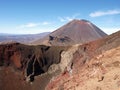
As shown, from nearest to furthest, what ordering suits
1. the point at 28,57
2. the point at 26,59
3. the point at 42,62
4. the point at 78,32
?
1. the point at 26,59
2. the point at 28,57
3. the point at 42,62
4. the point at 78,32

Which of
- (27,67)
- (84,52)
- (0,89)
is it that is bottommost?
(0,89)

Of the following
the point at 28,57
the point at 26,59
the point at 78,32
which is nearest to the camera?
the point at 26,59

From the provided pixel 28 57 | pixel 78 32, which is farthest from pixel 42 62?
pixel 78 32

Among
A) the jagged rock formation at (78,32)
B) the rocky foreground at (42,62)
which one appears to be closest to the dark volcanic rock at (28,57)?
the rocky foreground at (42,62)

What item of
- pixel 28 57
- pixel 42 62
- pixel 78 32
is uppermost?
pixel 78 32

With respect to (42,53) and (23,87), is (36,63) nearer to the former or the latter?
(42,53)

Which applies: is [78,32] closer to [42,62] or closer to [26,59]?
[42,62]

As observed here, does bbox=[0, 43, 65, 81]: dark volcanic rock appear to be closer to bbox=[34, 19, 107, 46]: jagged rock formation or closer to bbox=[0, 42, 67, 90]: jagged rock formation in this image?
bbox=[0, 42, 67, 90]: jagged rock formation

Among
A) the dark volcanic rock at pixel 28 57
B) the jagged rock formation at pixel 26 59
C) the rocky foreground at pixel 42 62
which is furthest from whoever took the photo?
the dark volcanic rock at pixel 28 57

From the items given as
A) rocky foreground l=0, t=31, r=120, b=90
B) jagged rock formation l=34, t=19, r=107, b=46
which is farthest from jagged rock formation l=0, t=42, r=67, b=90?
jagged rock formation l=34, t=19, r=107, b=46

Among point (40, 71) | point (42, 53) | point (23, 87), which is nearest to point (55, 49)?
point (42, 53)

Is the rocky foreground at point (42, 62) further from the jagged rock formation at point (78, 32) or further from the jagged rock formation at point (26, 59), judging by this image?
the jagged rock formation at point (78, 32)
